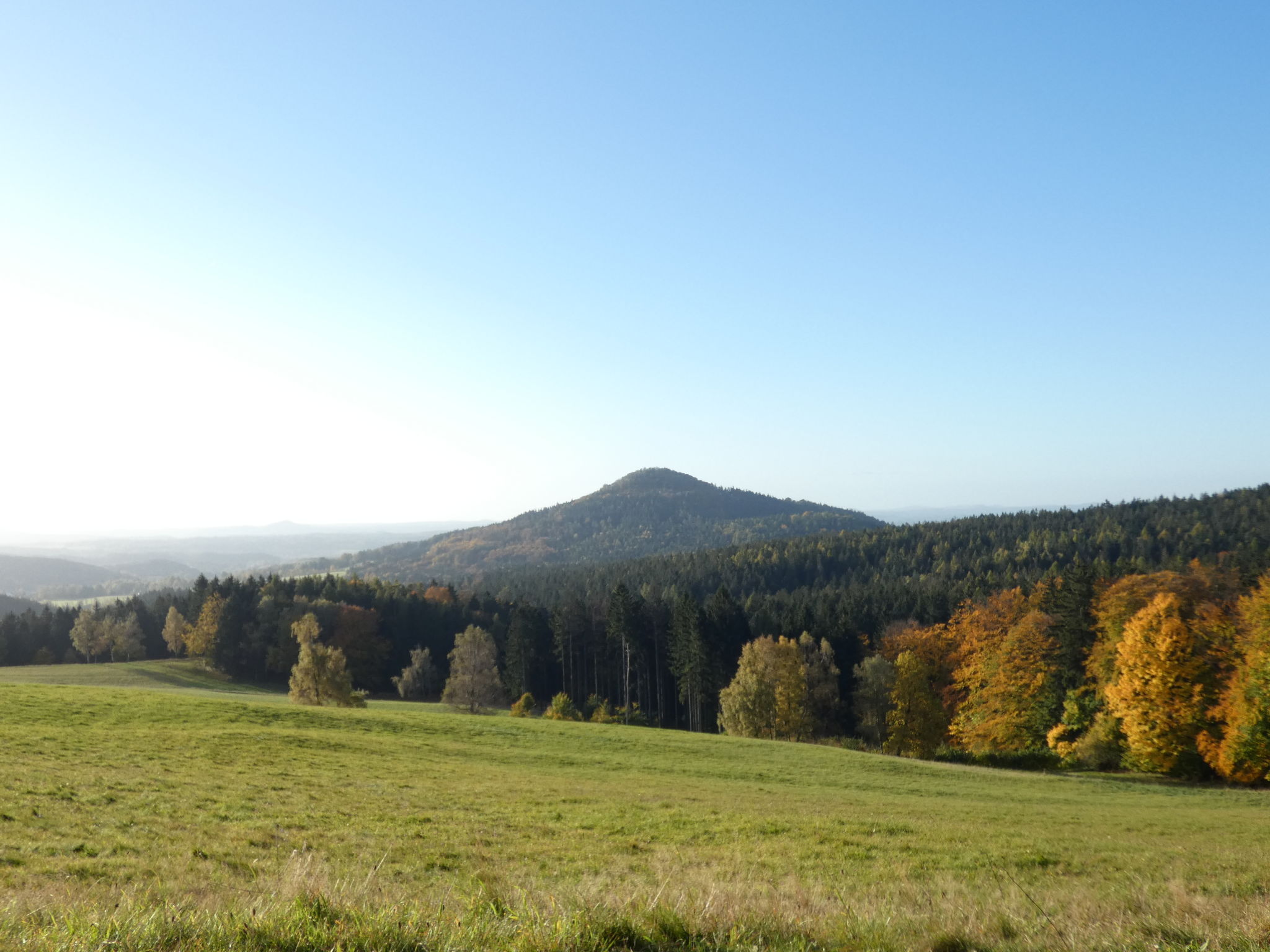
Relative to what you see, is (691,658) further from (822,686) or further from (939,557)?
(939,557)

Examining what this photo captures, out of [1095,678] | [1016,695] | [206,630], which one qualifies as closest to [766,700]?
[1016,695]

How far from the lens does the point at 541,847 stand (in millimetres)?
14328

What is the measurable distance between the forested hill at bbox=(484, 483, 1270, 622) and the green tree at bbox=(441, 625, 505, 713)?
34014 mm

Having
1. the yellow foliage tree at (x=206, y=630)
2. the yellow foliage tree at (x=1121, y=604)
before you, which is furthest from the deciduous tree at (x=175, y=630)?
the yellow foliage tree at (x=1121, y=604)

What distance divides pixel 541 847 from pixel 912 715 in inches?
2459

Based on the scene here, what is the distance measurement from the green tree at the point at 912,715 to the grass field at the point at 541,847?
29.1 metres

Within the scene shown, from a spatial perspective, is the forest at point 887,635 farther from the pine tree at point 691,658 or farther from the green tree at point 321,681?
the green tree at point 321,681

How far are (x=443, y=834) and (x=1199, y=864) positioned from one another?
50.7ft

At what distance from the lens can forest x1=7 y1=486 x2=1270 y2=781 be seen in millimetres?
46750

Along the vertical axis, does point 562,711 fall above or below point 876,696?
below

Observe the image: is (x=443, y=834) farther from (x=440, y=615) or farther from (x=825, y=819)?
(x=440, y=615)

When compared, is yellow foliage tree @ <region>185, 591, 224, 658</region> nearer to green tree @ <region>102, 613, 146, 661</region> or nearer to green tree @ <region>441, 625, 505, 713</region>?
green tree @ <region>102, 613, 146, 661</region>

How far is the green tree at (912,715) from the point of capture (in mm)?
67000

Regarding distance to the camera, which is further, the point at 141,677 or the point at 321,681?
the point at 141,677
